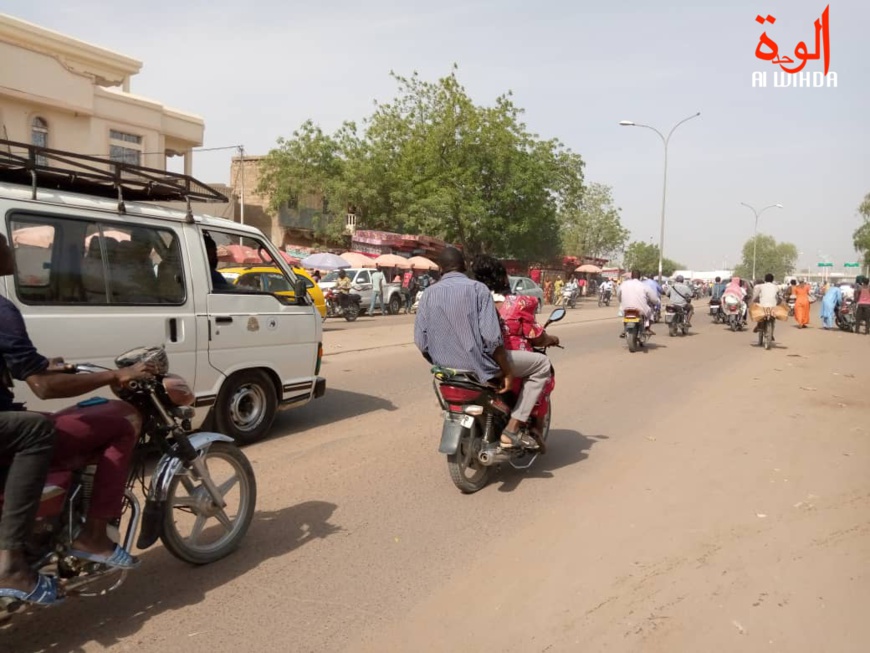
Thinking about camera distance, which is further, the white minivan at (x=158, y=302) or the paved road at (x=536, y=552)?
the white minivan at (x=158, y=302)

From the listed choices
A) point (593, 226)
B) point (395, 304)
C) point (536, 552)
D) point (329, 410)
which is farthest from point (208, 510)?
point (593, 226)

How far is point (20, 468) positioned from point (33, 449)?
85 mm

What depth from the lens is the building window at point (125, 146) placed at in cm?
2348

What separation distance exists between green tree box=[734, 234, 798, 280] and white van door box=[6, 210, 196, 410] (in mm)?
118862

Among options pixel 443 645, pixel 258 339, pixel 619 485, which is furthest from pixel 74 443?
pixel 619 485

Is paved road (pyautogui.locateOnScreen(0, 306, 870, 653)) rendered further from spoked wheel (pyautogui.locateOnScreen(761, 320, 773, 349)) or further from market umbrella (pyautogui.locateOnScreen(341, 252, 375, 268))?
market umbrella (pyautogui.locateOnScreen(341, 252, 375, 268))

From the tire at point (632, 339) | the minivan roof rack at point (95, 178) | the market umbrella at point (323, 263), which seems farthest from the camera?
the market umbrella at point (323, 263)

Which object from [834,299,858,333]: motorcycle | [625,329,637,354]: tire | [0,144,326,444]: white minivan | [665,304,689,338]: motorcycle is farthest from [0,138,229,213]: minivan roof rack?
[834,299,858,333]: motorcycle

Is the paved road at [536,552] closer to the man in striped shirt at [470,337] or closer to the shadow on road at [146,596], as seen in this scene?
the shadow on road at [146,596]

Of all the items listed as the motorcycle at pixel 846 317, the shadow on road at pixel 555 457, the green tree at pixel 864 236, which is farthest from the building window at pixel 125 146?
the green tree at pixel 864 236

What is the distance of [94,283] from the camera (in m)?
4.86

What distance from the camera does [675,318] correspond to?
17734 millimetres

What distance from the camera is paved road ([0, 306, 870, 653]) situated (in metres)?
3.02

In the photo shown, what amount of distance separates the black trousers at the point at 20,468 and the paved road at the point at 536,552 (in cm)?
56
